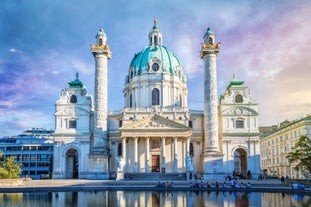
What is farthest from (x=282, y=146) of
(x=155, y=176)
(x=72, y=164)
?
(x=72, y=164)

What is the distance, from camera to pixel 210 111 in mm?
57281

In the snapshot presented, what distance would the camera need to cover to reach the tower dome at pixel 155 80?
66.9 metres

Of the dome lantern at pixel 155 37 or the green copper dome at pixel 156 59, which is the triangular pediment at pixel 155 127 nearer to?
the green copper dome at pixel 156 59

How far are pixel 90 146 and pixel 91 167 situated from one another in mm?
6945

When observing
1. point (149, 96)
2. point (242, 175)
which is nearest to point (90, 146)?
point (149, 96)

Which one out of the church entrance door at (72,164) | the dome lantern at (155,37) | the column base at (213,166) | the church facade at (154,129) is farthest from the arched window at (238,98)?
the church entrance door at (72,164)

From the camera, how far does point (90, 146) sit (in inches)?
2425

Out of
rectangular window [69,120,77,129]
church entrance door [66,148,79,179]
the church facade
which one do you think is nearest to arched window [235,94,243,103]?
the church facade

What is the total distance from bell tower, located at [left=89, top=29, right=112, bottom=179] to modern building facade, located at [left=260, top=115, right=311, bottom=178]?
35.2 m

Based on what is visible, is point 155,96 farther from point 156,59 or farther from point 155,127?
point 155,127

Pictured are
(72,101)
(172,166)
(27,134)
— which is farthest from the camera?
(27,134)

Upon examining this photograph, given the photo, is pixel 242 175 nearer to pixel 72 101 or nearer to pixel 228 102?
pixel 228 102

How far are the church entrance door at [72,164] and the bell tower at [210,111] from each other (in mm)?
24943

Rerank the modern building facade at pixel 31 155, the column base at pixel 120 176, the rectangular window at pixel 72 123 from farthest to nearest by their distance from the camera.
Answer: the modern building facade at pixel 31 155, the rectangular window at pixel 72 123, the column base at pixel 120 176
